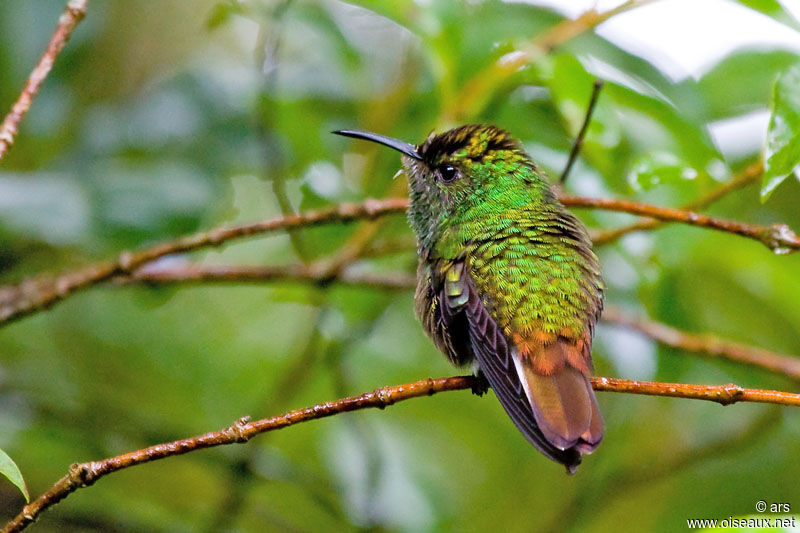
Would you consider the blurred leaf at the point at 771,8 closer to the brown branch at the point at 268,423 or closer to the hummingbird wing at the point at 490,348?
the hummingbird wing at the point at 490,348

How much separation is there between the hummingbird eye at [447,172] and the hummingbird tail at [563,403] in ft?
2.89

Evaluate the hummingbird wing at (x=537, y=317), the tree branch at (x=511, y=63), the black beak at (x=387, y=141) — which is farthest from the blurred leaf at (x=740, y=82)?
the black beak at (x=387, y=141)

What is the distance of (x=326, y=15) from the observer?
3299 mm

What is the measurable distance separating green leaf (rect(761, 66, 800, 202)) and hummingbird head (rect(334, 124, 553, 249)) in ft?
3.05

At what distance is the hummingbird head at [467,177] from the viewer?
108 inches

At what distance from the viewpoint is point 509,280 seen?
2.33 meters

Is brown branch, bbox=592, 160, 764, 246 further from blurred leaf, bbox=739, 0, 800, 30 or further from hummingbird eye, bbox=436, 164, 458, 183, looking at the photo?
hummingbird eye, bbox=436, 164, 458, 183

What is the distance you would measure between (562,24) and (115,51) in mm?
2547

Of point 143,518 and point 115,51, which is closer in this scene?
point 143,518

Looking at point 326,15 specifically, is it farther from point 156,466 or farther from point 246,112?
point 156,466

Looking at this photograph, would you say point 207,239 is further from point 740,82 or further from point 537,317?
point 740,82

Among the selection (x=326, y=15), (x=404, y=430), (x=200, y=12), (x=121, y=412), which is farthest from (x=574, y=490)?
(x=200, y=12)

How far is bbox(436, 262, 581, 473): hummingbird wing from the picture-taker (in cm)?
185

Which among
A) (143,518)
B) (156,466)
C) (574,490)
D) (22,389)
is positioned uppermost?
(22,389)
